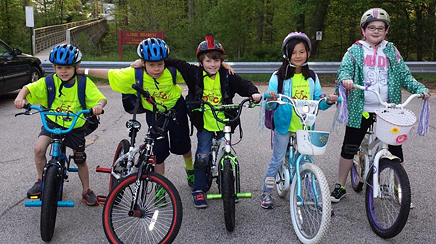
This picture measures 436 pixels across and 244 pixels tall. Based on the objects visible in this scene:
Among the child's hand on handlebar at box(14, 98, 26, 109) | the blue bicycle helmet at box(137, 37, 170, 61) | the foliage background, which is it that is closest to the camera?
the child's hand on handlebar at box(14, 98, 26, 109)

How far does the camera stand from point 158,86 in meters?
4.03

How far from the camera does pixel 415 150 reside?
6.18 metres

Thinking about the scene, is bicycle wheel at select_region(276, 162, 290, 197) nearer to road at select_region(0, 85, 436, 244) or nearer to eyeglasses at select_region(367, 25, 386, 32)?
road at select_region(0, 85, 436, 244)

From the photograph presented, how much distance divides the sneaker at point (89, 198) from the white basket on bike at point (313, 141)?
229 cm

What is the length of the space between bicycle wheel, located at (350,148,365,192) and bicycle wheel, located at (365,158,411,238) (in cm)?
56

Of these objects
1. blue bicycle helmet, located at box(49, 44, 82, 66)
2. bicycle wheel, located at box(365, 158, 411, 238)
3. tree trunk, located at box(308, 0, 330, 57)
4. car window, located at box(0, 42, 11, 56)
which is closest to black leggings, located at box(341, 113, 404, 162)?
bicycle wheel, located at box(365, 158, 411, 238)

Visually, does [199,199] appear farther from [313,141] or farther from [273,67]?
[273,67]

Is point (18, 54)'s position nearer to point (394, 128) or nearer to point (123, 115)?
point (123, 115)


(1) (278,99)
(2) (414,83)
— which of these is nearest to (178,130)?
(1) (278,99)

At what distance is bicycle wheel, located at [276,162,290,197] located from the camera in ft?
13.1

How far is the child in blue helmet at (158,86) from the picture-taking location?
3.76 m

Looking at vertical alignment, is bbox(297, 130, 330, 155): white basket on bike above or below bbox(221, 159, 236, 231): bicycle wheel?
above

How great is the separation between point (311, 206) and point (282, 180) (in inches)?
29.6

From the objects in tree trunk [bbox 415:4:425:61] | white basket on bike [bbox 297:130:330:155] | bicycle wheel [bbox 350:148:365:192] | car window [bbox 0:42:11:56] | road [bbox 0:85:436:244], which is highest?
tree trunk [bbox 415:4:425:61]
